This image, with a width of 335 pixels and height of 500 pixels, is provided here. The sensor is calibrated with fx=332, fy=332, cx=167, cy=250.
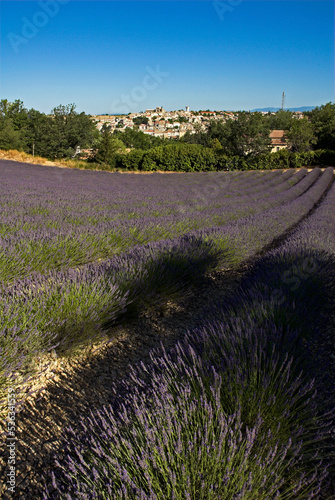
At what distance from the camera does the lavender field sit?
3.48 ft

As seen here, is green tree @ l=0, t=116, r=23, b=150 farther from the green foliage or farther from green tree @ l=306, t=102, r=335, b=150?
green tree @ l=306, t=102, r=335, b=150

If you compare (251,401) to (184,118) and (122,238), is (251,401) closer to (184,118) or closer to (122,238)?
(122,238)

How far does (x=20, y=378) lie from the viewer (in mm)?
1963

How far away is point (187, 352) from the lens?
1775 millimetres

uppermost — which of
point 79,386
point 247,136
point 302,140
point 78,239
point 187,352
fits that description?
point 302,140

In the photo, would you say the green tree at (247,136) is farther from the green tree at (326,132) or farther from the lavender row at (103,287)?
the lavender row at (103,287)

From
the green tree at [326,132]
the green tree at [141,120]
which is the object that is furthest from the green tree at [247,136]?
the green tree at [141,120]

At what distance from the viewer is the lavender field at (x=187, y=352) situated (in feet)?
3.48

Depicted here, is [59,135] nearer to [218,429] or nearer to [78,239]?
[78,239]

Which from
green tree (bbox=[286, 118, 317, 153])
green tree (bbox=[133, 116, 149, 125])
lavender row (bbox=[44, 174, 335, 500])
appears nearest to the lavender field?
lavender row (bbox=[44, 174, 335, 500])

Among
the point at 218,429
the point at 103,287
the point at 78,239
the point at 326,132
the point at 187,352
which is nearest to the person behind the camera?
the point at 218,429

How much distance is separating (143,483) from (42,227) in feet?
12.8

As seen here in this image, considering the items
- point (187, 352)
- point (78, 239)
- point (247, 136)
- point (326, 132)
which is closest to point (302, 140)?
point (326, 132)

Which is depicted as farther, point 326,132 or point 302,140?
point 302,140
